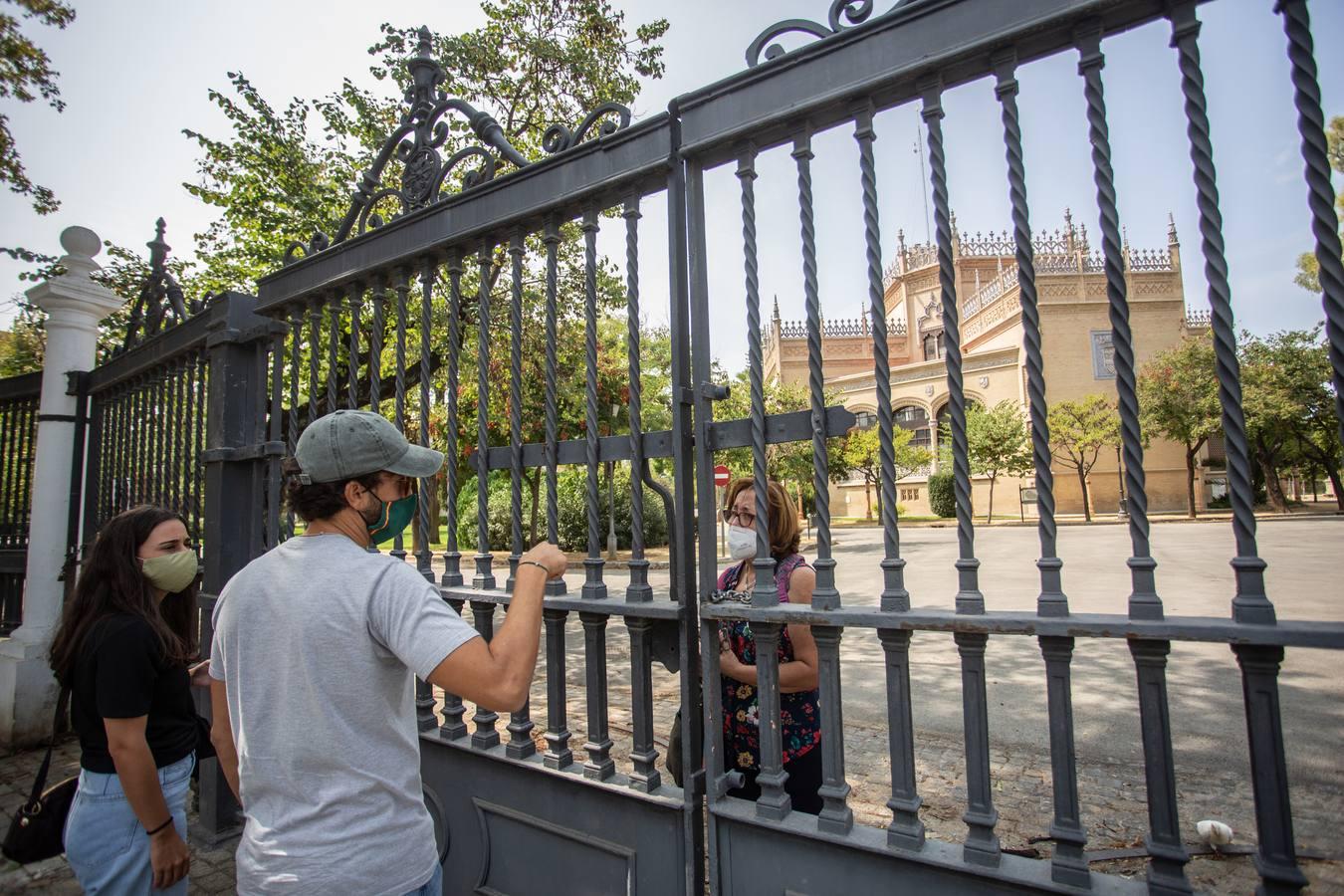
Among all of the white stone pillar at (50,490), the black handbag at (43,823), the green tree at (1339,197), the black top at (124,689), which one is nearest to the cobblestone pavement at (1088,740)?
the white stone pillar at (50,490)

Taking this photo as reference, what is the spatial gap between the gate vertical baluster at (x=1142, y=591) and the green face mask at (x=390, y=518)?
5.98ft

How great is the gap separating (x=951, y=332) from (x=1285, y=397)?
35.2 meters

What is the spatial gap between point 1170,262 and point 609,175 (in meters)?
48.1

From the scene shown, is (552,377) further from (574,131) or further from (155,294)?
(155,294)

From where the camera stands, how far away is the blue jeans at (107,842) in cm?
228

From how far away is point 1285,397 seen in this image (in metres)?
27.6

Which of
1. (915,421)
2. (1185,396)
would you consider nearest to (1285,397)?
(1185,396)

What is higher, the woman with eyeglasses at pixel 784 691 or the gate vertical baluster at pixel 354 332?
the gate vertical baluster at pixel 354 332

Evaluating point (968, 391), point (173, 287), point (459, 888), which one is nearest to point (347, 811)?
point (459, 888)

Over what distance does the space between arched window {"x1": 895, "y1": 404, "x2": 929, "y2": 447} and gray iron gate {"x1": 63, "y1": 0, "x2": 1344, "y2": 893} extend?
44.2m

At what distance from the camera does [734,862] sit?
6.66 feet

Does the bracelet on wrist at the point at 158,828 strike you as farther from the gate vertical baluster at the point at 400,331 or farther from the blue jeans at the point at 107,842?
the gate vertical baluster at the point at 400,331

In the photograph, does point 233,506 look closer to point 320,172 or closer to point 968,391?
point 320,172

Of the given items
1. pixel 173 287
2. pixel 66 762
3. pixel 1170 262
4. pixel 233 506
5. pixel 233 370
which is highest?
pixel 1170 262
